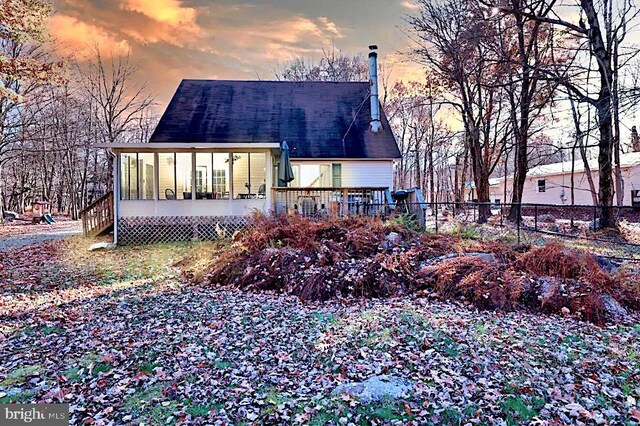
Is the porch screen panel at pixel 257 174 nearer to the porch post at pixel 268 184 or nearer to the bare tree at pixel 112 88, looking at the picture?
the porch post at pixel 268 184

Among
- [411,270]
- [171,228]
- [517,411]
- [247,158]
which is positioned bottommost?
[517,411]

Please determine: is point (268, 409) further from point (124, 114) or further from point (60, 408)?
point (124, 114)

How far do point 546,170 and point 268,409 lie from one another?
31.5 metres

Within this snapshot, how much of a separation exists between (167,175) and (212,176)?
1421 mm

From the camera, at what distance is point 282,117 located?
1756 cm

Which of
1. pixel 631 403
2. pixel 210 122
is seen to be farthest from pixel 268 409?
pixel 210 122

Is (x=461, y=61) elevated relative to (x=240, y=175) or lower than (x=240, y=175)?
elevated

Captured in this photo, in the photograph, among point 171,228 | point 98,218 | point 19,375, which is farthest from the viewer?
point 98,218

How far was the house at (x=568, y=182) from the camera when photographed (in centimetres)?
2175

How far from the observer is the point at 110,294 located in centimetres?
635

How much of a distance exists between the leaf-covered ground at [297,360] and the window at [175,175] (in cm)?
575

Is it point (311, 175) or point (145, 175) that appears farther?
point (311, 175)
